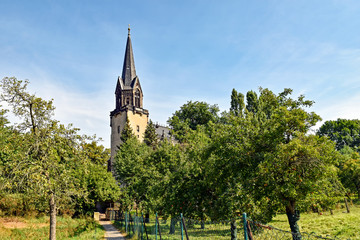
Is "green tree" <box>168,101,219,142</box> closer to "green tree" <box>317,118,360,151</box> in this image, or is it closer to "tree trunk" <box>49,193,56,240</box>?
"tree trunk" <box>49,193,56,240</box>

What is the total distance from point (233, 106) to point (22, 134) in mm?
37719

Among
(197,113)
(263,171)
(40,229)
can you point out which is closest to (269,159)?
(263,171)

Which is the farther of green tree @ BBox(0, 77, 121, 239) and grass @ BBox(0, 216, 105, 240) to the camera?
grass @ BBox(0, 216, 105, 240)

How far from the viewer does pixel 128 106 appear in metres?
62.8

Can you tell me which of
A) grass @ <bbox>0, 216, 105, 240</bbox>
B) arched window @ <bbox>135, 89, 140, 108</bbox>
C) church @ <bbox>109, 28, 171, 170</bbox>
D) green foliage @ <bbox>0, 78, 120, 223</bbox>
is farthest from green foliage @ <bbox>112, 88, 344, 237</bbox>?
arched window @ <bbox>135, 89, 140, 108</bbox>

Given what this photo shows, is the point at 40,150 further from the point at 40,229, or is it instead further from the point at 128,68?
the point at 128,68

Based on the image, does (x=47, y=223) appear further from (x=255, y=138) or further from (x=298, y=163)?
(x=298, y=163)

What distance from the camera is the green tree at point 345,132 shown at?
84613mm

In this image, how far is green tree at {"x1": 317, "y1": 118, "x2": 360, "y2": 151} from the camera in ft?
278

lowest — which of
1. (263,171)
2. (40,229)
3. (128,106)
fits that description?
(40,229)

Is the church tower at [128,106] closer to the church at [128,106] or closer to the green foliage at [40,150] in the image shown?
the church at [128,106]

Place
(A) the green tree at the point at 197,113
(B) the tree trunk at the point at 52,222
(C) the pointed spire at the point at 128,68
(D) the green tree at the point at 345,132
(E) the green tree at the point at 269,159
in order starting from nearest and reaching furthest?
(E) the green tree at the point at 269,159
(B) the tree trunk at the point at 52,222
(A) the green tree at the point at 197,113
(C) the pointed spire at the point at 128,68
(D) the green tree at the point at 345,132

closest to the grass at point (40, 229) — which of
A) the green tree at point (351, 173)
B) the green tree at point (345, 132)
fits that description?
the green tree at point (351, 173)

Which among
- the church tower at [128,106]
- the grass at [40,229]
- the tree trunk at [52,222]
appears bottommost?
the grass at [40,229]
